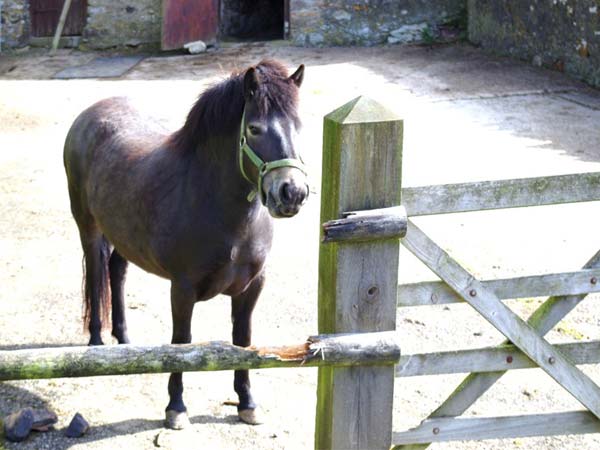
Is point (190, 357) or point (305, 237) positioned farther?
point (305, 237)

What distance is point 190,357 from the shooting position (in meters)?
3.12

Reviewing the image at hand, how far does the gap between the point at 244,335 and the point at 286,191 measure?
136cm

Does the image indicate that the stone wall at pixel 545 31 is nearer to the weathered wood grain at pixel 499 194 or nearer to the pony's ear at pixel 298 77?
the pony's ear at pixel 298 77

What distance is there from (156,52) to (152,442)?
1065 centimetres

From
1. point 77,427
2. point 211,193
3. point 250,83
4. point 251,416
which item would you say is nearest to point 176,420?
point 251,416

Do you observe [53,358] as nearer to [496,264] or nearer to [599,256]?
[599,256]

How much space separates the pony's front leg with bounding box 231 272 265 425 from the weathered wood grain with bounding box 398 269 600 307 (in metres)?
1.65

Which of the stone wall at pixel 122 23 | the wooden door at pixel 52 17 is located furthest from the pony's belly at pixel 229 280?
the wooden door at pixel 52 17

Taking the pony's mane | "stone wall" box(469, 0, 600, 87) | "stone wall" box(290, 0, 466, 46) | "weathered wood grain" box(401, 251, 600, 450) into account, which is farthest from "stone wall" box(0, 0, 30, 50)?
"weathered wood grain" box(401, 251, 600, 450)

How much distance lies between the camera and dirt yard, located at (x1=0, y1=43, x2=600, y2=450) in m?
5.24

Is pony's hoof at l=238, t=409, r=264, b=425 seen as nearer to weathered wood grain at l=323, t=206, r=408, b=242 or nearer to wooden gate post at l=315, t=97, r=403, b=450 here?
wooden gate post at l=315, t=97, r=403, b=450

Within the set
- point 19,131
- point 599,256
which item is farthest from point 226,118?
point 19,131

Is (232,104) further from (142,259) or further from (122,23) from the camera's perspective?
(122,23)

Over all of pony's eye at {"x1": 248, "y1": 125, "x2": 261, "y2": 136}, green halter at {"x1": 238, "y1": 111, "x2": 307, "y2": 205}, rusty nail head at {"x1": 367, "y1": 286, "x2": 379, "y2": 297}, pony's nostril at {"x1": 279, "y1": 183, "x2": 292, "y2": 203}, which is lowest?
rusty nail head at {"x1": 367, "y1": 286, "x2": 379, "y2": 297}
